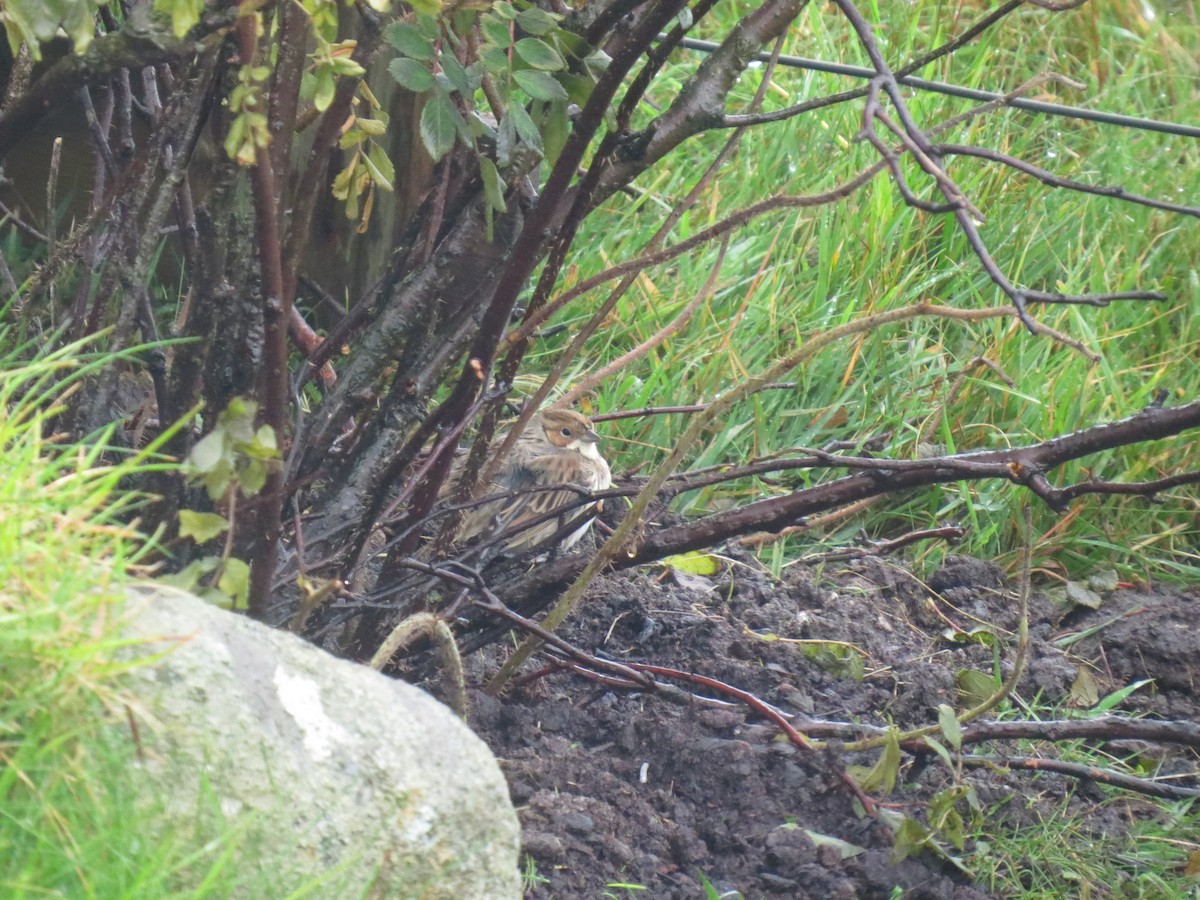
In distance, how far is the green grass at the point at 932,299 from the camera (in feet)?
14.0

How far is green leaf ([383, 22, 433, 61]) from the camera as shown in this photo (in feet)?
7.38

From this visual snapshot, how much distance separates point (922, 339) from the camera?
4.57m

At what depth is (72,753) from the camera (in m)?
1.56

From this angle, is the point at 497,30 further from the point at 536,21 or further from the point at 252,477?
the point at 252,477

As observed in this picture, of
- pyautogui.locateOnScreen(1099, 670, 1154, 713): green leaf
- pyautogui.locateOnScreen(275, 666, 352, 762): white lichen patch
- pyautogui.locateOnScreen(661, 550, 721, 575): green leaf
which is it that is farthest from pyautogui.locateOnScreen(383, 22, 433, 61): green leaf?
pyautogui.locateOnScreen(1099, 670, 1154, 713): green leaf

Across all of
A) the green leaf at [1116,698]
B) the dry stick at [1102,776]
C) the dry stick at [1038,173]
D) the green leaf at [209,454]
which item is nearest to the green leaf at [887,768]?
the dry stick at [1102,776]

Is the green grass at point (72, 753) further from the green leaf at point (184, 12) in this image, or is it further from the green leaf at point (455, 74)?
the green leaf at point (455, 74)

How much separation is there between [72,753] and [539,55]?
1.36 m

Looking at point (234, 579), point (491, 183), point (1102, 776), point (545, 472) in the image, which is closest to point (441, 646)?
point (234, 579)

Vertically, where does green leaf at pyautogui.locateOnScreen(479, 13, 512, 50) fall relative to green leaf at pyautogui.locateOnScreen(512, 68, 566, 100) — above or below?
above

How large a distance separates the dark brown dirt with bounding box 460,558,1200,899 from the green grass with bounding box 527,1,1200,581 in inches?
12.4

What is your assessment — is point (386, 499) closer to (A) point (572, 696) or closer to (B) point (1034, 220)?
(A) point (572, 696)

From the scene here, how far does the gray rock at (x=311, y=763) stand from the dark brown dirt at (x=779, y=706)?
1.92ft

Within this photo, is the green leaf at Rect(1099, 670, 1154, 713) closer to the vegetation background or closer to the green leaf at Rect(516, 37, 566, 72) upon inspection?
the vegetation background
